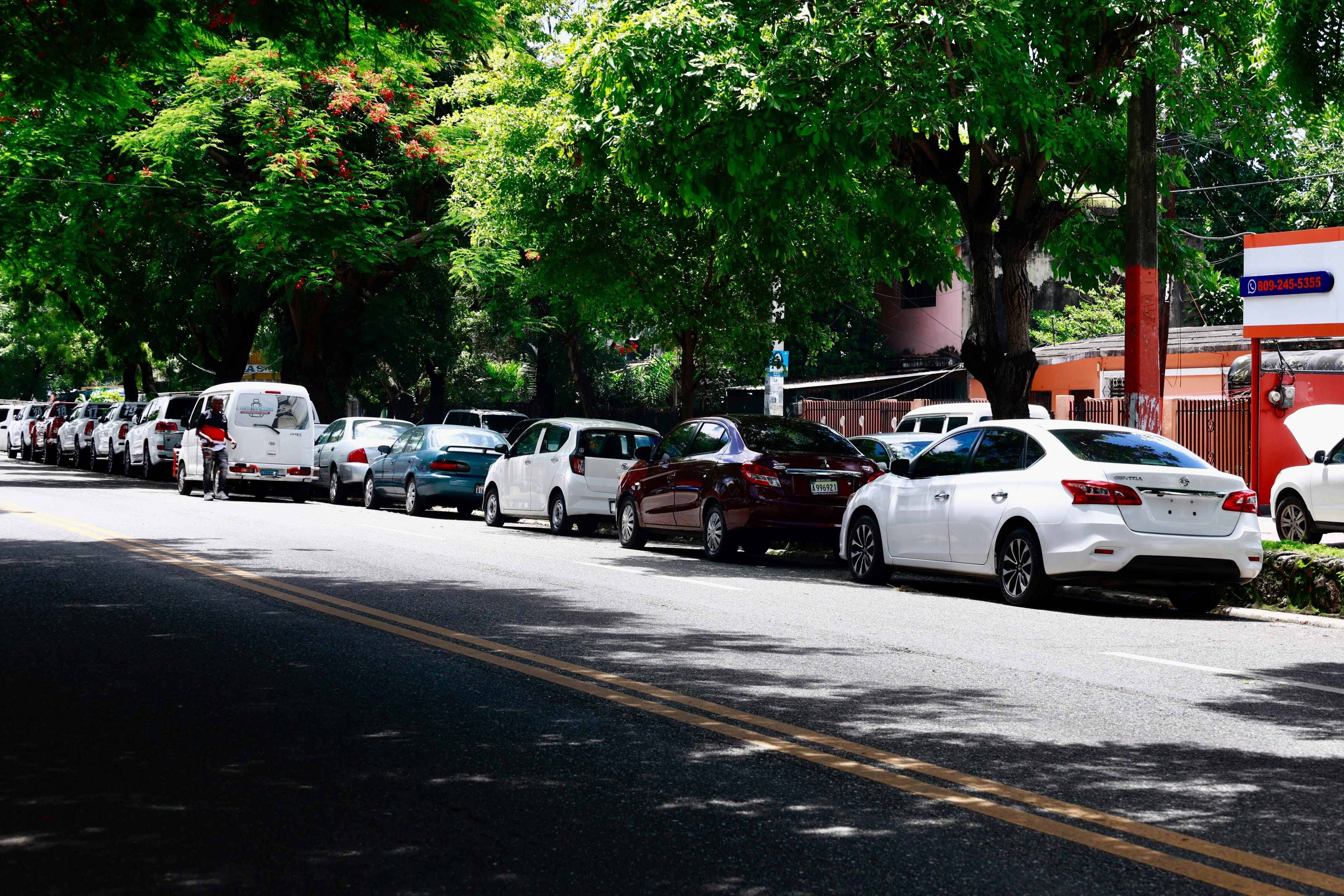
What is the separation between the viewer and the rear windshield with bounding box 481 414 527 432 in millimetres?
36062

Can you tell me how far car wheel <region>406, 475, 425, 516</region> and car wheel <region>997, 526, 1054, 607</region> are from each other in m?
14.2

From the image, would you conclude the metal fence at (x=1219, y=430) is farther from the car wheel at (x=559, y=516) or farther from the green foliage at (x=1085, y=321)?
the green foliage at (x=1085, y=321)

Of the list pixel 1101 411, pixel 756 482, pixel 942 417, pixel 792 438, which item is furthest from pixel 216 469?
pixel 1101 411

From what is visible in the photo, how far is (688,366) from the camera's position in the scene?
76.9 feet

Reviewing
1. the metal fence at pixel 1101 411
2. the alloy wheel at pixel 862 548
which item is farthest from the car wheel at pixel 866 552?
the metal fence at pixel 1101 411

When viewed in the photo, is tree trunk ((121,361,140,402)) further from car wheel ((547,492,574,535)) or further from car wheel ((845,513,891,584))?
car wheel ((845,513,891,584))

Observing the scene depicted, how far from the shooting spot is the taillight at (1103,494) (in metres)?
11.9

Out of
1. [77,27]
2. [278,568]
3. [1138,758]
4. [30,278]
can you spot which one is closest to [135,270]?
[30,278]

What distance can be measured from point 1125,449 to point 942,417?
1450 centimetres

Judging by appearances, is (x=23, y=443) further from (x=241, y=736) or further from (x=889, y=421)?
(x=241, y=736)

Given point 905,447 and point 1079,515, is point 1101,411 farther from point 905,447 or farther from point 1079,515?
point 1079,515

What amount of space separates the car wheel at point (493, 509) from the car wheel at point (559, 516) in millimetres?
1732

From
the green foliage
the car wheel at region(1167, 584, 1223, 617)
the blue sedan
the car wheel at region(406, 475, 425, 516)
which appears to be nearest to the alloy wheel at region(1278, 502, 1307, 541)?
the car wheel at region(1167, 584, 1223, 617)

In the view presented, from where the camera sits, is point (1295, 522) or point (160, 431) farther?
point (160, 431)
